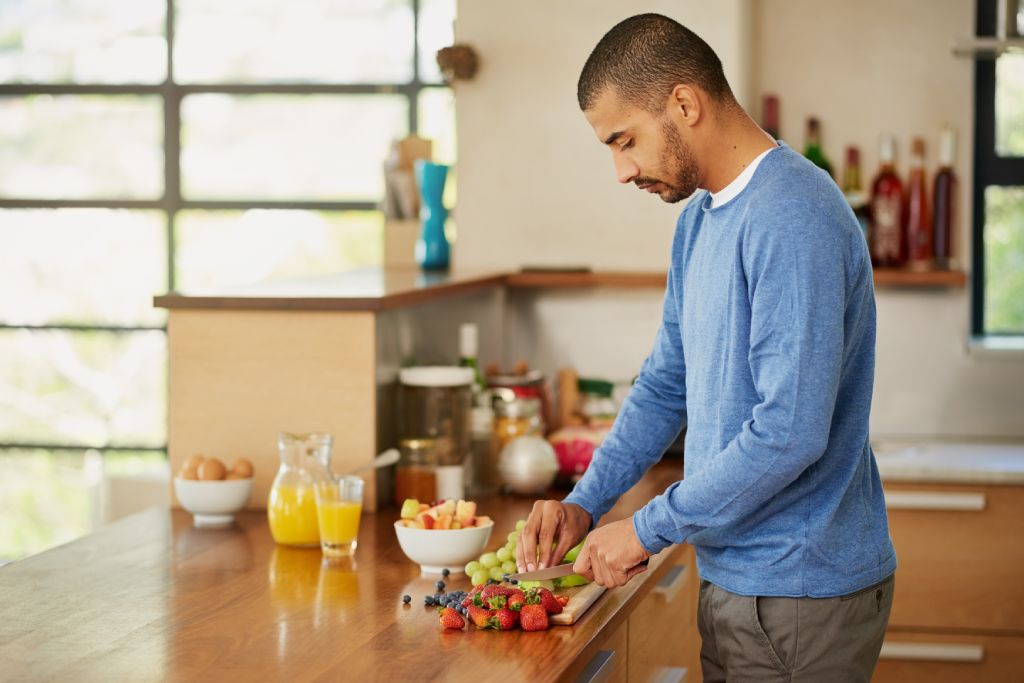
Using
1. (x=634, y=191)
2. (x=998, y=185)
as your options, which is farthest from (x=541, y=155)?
(x=998, y=185)

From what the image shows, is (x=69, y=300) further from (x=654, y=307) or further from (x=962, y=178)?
(x=962, y=178)

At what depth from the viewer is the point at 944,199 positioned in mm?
3666

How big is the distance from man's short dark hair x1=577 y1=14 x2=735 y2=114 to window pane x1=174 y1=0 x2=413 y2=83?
11.9 ft

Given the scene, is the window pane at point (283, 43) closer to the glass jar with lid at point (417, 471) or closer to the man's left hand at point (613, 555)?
the glass jar with lid at point (417, 471)

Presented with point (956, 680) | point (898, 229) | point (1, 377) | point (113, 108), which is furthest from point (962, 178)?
point (1, 377)

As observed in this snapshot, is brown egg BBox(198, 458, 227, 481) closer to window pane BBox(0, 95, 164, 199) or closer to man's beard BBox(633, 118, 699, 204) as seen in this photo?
man's beard BBox(633, 118, 699, 204)

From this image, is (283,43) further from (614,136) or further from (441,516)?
(614,136)

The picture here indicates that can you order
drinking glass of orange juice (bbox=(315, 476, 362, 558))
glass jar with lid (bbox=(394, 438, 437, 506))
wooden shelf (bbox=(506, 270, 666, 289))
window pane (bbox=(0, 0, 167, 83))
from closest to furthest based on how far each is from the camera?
drinking glass of orange juice (bbox=(315, 476, 362, 558)) < glass jar with lid (bbox=(394, 438, 437, 506)) < wooden shelf (bbox=(506, 270, 666, 289)) < window pane (bbox=(0, 0, 167, 83))

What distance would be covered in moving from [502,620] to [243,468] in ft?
2.85

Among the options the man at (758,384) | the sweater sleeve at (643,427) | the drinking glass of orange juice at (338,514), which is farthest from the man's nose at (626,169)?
the drinking glass of orange juice at (338,514)

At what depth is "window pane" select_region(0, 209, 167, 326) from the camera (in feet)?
17.9

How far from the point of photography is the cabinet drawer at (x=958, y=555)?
3.20m

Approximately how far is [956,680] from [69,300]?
3808 millimetres

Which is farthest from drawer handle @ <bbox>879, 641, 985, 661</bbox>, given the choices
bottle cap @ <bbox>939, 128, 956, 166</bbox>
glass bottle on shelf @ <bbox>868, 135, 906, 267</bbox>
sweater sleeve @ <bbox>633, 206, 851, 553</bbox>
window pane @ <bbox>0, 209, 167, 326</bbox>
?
window pane @ <bbox>0, 209, 167, 326</bbox>
